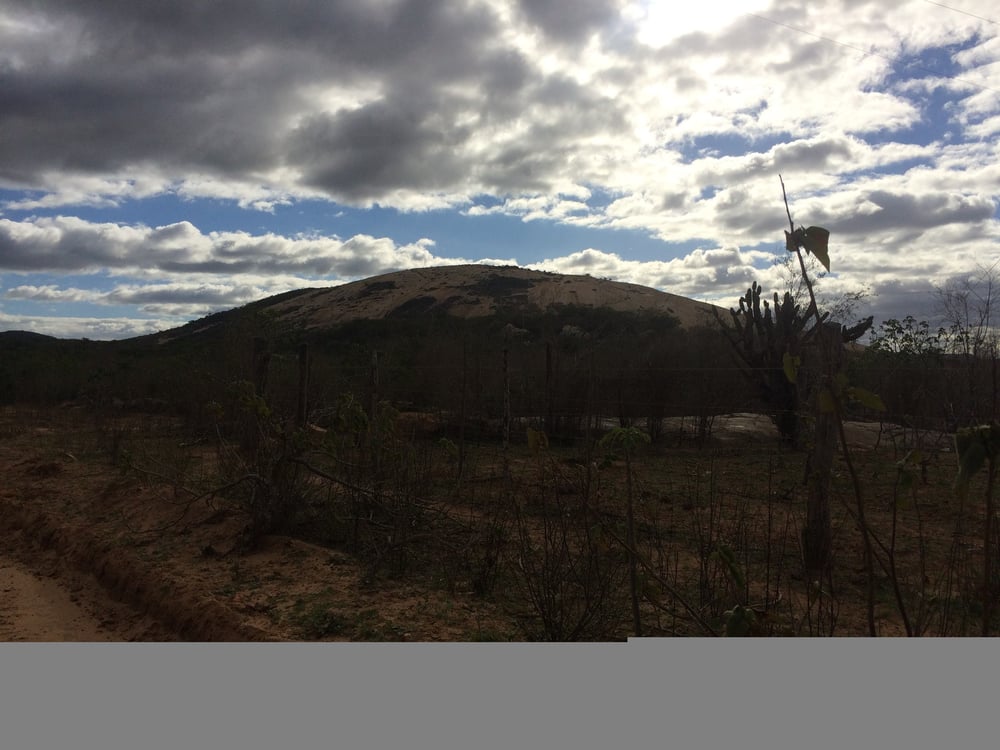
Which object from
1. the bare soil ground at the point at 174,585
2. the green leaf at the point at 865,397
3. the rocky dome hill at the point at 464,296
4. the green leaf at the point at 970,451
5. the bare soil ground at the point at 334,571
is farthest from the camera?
the rocky dome hill at the point at 464,296

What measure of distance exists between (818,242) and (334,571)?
14.5 feet

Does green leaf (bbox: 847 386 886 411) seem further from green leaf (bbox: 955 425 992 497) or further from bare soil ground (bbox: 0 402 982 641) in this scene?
bare soil ground (bbox: 0 402 982 641)

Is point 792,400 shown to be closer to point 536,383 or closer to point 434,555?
point 536,383

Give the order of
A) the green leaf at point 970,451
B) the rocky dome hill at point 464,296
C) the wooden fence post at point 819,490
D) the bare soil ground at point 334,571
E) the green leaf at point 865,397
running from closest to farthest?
1. the green leaf at point 970,451
2. the green leaf at point 865,397
3. the bare soil ground at point 334,571
4. the wooden fence post at point 819,490
5. the rocky dome hill at point 464,296

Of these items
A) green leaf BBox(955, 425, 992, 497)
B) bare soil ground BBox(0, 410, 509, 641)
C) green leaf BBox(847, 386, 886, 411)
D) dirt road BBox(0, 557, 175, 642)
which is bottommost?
dirt road BBox(0, 557, 175, 642)

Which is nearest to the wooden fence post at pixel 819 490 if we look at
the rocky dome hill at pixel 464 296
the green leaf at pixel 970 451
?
the green leaf at pixel 970 451

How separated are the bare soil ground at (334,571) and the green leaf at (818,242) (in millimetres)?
895

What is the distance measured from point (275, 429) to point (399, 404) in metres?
7.45

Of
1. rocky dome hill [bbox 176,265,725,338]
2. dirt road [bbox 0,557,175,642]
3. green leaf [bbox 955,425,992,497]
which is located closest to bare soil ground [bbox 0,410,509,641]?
dirt road [bbox 0,557,175,642]

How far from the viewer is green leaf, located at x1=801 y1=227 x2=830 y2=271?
5.02 ft

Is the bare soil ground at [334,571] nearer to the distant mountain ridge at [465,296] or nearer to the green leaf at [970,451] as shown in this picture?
the green leaf at [970,451]

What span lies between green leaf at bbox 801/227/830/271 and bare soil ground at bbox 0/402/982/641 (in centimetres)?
89

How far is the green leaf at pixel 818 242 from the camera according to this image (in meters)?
1.53

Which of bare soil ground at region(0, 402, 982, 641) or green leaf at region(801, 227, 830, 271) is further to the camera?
bare soil ground at region(0, 402, 982, 641)
